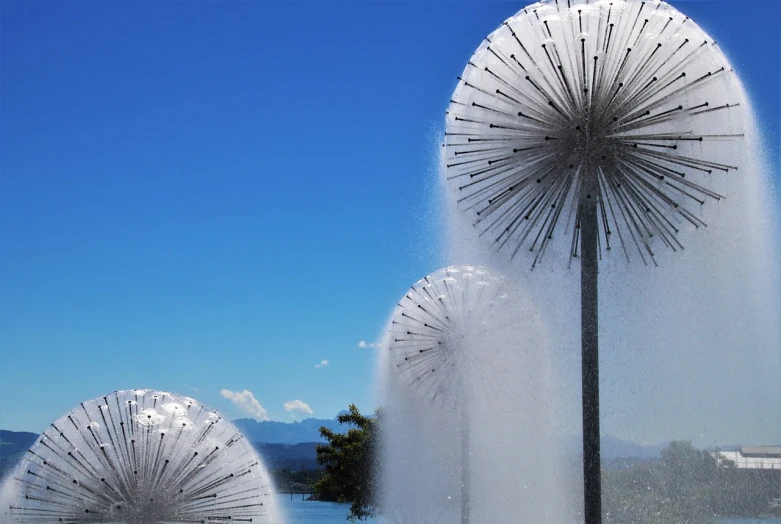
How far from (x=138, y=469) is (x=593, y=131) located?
21.1 ft

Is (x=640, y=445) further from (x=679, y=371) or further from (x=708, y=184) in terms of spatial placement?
(x=708, y=184)

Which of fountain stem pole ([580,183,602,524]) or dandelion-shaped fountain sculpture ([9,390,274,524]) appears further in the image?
dandelion-shaped fountain sculpture ([9,390,274,524])

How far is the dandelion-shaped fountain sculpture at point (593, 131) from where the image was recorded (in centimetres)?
Result: 1003

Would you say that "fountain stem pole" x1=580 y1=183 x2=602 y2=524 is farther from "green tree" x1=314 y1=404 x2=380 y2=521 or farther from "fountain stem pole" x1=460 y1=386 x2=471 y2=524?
"green tree" x1=314 y1=404 x2=380 y2=521

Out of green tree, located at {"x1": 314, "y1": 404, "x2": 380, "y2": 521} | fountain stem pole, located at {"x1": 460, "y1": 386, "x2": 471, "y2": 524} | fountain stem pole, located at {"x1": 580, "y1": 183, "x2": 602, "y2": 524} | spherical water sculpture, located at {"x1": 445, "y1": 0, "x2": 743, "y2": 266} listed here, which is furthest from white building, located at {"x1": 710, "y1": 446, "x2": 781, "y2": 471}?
green tree, located at {"x1": 314, "y1": 404, "x2": 380, "y2": 521}

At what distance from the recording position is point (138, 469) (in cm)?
1084

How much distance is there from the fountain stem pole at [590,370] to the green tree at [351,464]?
3316 centimetres

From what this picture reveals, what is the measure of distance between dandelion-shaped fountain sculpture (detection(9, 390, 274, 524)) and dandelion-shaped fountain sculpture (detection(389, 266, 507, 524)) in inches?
280

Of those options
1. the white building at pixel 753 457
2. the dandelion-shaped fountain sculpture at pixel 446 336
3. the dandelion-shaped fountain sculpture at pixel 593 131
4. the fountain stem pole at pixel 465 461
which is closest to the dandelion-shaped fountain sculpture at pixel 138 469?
the dandelion-shaped fountain sculpture at pixel 593 131

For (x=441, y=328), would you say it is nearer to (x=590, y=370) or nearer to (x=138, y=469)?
(x=138, y=469)

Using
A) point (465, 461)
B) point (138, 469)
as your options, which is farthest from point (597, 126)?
point (465, 461)

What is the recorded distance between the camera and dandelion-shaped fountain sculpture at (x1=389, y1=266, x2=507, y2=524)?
726 inches

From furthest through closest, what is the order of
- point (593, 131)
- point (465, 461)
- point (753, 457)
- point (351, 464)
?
point (351, 464) < point (465, 461) < point (753, 457) < point (593, 131)

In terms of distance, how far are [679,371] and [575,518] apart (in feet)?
16.3
